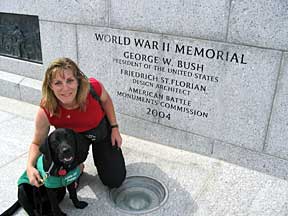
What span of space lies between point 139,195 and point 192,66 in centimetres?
141

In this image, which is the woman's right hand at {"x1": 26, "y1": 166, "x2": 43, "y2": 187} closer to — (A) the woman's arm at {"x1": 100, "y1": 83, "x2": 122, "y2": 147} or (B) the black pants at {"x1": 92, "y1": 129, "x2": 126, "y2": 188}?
(B) the black pants at {"x1": 92, "y1": 129, "x2": 126, "y2": 188}

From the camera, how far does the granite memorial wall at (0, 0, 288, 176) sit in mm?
2969

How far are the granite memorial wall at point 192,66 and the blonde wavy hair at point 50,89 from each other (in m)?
1.21

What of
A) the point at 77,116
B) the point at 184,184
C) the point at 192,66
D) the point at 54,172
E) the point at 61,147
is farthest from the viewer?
the point at 192,66

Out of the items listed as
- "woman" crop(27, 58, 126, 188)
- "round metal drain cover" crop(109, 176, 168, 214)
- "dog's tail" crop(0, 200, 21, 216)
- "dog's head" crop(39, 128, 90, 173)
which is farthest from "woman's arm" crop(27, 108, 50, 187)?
"round metal drain cover" crop(109, 176, 168, 214)

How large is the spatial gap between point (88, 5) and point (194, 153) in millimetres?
2158

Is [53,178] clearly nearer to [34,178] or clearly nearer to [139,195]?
[34,178]

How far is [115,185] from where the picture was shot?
3027 millimetres

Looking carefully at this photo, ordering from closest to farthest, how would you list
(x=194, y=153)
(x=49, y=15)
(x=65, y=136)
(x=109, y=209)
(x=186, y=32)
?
(x=65, y=136), (x=109, y=209), (x=186, y=32), (x=194, y=153), (x=49, y=15)

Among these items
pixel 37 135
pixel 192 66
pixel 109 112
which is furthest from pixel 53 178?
pixel 192 66

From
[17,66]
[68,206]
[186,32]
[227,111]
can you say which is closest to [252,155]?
[227,111]

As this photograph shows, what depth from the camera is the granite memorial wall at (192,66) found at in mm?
2969

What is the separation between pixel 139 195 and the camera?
3.07 metres

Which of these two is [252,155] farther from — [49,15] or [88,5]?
[49,15]
